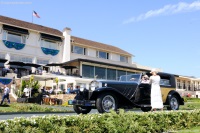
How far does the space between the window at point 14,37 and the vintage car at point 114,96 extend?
98.0 feet

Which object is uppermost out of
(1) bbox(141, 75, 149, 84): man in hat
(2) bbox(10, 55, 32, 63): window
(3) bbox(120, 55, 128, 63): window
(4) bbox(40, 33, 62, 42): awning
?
(4) bbox(40, 33, 62, 42): awning

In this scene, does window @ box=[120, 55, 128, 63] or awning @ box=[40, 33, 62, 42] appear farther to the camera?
window @ box=[120, 55, 128, 63]

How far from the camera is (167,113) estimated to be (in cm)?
795

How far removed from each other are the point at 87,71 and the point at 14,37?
39.8 feet

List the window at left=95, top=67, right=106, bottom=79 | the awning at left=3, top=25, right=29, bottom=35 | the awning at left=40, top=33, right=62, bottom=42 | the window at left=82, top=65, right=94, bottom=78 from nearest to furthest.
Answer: the awning at left=3, top=25, right=29, bottom=35 < the window at left=82, top=65, right=94, bottom=78 < the awning at left=40, top=33, right=62, bottom=42 < the window at left=95, top=67, right=106, bottom=79

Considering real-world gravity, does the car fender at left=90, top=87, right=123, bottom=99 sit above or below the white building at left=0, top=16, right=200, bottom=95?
below

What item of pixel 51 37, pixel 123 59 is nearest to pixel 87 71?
pixel 51 37

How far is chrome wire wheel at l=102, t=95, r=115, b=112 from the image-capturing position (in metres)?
9.38

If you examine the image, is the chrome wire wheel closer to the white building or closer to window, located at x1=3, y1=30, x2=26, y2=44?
the white building

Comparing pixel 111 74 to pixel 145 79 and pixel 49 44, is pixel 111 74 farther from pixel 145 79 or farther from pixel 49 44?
pixel 145 79

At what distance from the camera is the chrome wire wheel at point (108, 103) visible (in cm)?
938

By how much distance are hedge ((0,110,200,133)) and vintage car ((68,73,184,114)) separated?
2271 mm

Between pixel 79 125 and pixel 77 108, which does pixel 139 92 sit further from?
pixel 79 125

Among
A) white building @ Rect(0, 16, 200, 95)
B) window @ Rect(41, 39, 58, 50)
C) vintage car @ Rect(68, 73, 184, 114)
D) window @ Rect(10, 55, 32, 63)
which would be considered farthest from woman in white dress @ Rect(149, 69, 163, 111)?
window @ Rect(41, 39, 58, 50)
